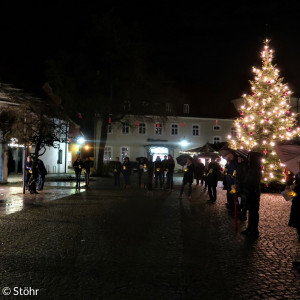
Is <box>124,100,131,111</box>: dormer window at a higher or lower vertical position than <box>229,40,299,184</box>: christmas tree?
higher

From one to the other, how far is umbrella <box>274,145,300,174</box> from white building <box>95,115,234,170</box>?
4527 cm

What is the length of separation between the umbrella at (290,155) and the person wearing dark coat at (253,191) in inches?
37.2

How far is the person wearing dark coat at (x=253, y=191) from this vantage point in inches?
336

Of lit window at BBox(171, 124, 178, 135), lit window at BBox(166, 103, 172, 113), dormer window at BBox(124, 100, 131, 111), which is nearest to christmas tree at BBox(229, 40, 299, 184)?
lit window at BBox(166, 103, 172, 113)

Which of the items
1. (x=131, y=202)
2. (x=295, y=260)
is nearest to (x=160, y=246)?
(x=295, y=260)

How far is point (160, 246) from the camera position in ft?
24.2

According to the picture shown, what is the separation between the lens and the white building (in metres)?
53.8

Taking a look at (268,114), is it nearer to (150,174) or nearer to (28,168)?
(150,174)

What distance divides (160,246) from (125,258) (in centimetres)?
109

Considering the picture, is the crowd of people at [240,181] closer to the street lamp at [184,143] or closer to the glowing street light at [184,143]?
the glowing street light at [184,143]

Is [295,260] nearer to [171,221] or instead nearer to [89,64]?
[171,221]

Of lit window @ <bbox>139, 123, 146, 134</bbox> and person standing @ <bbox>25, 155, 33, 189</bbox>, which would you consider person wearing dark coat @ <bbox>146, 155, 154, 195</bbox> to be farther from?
lit window @ <bbox>139, 123, 146, 134</bbox>

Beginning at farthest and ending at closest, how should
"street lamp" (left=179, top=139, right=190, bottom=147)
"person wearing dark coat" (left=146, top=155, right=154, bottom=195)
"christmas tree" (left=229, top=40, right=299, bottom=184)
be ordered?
"street lamp" (left=179, top=139, right=190, bottom=147), "christmas tree" (left=229, top=40, right=299, bottom=184), "person wearing dark coat" (left=146, top=155, right=154, bottom=195)

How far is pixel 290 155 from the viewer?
24.8ft
